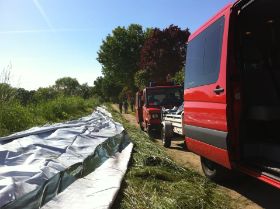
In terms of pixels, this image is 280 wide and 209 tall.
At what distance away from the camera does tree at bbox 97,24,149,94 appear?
2114 inches

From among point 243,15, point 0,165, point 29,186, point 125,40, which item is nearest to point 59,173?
point 29,186

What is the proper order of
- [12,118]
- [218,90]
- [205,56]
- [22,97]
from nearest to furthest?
[218,90] < [205,56] < [12,118] < [22,97]

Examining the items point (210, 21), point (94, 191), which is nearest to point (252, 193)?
point (94, 191)

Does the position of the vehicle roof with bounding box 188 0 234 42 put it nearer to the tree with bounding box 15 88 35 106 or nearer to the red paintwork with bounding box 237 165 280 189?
the red paintwork with bounding box 237 165 280 189

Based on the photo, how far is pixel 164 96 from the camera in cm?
1611

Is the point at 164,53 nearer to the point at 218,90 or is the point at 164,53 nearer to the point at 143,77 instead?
the point at 143,77

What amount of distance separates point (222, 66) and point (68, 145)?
12.9 feet

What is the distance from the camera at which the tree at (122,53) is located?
53.7m

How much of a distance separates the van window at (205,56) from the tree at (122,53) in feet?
151

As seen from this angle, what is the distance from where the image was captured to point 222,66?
5176mm

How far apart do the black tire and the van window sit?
1.45 metres

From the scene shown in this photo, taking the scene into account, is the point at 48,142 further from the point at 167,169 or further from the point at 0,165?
the point at 167,169

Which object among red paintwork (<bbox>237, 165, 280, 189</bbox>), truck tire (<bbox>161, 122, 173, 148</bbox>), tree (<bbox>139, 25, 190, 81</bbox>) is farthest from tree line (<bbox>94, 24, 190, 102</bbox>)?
red paintwork (<bbox>237, 165, 280, 189</bbox>)

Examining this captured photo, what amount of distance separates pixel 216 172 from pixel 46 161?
2840 mm
